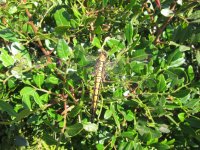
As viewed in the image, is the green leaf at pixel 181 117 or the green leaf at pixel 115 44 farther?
the green leaf at pixel 181 117

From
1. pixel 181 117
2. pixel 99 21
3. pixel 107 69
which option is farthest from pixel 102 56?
pixel 181 117

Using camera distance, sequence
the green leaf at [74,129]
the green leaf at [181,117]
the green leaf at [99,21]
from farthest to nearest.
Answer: the green leaf at [181,117] → the green leaf at [99,21] → the green leaf at [74,129]

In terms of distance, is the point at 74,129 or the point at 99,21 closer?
the point at 74,129

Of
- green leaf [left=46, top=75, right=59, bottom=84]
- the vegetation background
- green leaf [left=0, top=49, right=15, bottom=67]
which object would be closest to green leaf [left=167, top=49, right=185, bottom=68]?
the vegetation background

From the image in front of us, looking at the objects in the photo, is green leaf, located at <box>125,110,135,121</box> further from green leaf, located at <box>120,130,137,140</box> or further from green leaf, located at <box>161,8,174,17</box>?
green leaf, located at <box>161,8,174,17</box>

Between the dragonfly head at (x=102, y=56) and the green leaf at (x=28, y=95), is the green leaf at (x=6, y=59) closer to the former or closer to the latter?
the green leaf at (x=28, y=95)

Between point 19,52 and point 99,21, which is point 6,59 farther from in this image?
point 99,21

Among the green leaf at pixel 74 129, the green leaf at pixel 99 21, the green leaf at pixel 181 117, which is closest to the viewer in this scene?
the green leaf at pixel 74 129

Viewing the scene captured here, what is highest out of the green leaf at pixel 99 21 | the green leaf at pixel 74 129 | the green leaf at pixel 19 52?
the green leaf at pixel 99 21

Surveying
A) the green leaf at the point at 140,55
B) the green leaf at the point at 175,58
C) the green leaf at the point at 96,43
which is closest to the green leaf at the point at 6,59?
the green leaf at the point at 96,43
